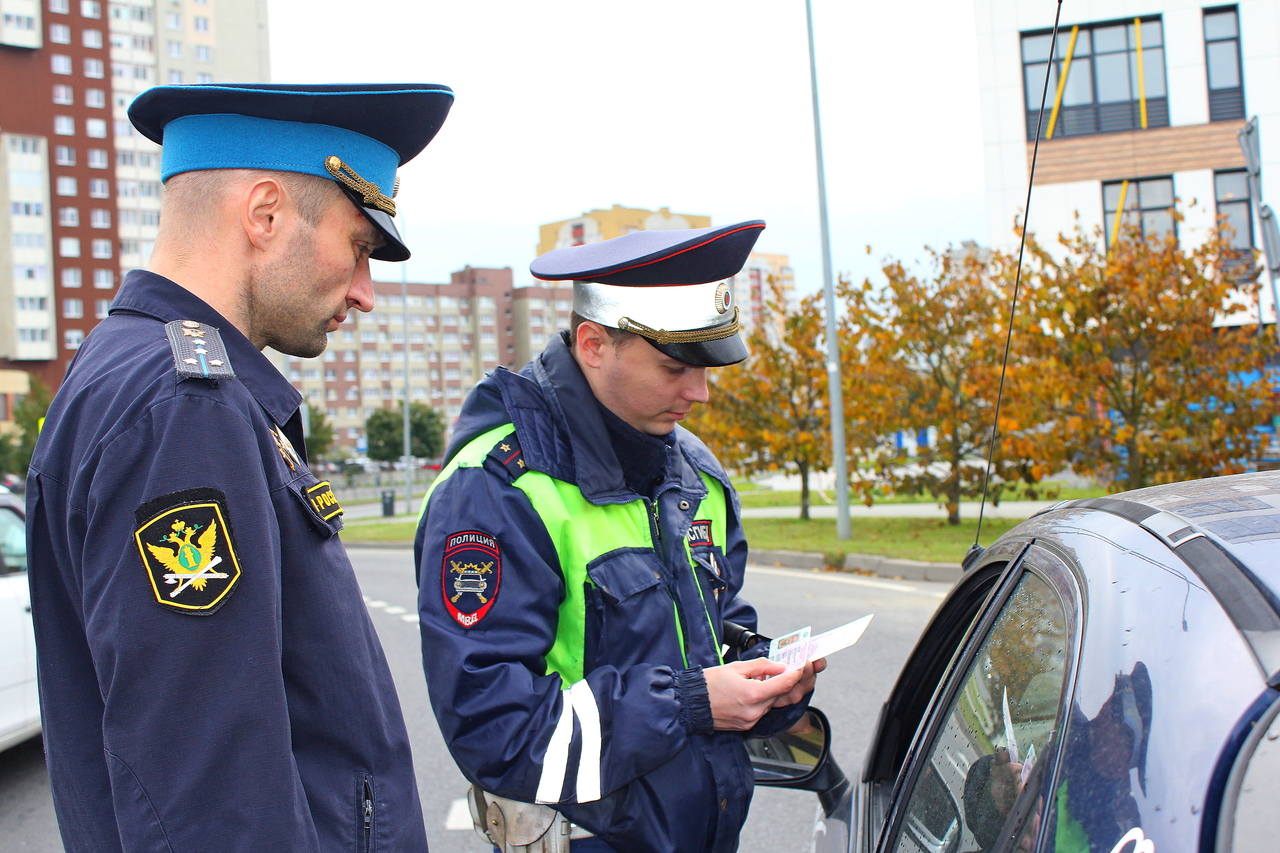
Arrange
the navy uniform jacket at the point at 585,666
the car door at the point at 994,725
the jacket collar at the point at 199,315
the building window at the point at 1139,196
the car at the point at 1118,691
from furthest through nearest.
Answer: the building window at the point at 1139,196 → the navy uniform jacket at the point at 585,666 → the jacket collar at the point at 199,315 → the car door at the point at 994,725 → the car at the point at 1118,691

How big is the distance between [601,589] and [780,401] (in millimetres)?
15146

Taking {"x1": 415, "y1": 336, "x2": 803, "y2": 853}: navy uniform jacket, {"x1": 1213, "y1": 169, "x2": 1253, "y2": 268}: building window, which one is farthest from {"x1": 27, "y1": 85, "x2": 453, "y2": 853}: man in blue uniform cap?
{"x1": 1213, "y1": 169, "x2": 1253, "y2": 268}: building window

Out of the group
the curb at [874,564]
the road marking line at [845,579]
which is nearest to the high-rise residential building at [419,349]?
the curb at [874,564]

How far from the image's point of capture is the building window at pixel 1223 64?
71.2 feet

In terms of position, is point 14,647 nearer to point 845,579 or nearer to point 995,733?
point 995,733

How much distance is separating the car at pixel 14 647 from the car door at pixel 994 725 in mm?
4336

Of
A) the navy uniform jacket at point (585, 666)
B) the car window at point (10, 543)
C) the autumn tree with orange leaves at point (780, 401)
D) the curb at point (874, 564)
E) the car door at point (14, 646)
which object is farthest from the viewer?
the autumn tree with orange leaves at point (780, 401)

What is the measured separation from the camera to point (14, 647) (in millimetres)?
4629

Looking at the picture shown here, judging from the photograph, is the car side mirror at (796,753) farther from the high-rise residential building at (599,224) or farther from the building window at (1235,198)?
the high-rise residential building at (599,224)

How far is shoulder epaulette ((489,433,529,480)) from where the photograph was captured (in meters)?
1.97

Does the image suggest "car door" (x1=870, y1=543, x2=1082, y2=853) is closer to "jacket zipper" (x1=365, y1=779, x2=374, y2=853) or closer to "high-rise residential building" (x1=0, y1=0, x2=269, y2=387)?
"jacket zipper" (x1=365, y1=779, x2=374, y2=853)

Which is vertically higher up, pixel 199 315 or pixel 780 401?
pixel 780 401

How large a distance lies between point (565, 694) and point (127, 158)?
82.2m

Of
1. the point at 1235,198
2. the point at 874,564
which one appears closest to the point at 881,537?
the point at 874,564
